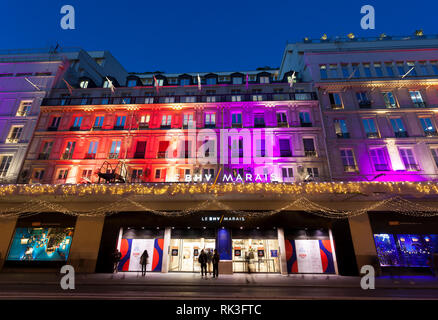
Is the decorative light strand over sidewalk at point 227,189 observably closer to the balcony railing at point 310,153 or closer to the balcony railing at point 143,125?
the balcony railing at point 310,153

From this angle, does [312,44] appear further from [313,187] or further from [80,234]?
[80,234]

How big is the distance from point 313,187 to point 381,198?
212 inches

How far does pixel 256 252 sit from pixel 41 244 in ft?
53.5

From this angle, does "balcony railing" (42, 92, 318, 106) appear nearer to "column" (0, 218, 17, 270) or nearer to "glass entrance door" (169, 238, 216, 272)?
"column" (0, 218, 17, 270)

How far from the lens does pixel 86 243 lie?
49.6ft

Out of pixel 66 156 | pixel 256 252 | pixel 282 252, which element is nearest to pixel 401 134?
pixel 282 252

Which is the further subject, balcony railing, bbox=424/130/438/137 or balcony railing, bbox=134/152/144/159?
balcony railing, bbox=134/152/144/159

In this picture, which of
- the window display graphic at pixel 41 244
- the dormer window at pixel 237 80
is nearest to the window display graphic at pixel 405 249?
the dormer window at pixel 237 80

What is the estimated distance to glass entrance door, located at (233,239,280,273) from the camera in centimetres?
1503

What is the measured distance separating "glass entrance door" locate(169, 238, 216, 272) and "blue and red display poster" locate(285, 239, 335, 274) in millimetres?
5761

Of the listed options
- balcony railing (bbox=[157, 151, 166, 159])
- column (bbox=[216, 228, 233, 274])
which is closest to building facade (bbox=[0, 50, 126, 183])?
balcony railing (bbox=[157, 151, 166, 159])

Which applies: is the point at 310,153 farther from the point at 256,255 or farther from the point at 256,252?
the point at 256,255

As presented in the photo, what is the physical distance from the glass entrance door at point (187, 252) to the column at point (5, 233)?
12260 mm
